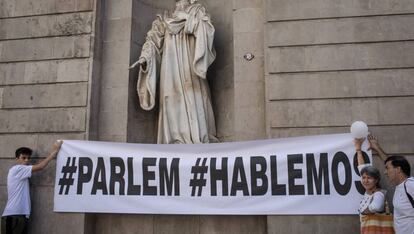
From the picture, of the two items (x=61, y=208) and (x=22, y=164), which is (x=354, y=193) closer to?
(x=61, y=208)

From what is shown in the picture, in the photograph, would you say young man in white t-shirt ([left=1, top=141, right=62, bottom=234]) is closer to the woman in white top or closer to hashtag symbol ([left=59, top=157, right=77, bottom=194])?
hashtag symbol ([left=59, top=157, right=77, bottom=194])

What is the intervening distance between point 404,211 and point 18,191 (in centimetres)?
667

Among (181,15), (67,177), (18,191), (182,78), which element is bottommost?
(18,191)

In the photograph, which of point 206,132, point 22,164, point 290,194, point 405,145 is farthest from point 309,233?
point 22,164

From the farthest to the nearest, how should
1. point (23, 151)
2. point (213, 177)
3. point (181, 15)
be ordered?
1. point (181, 15)
2. point (23, 151)
3. point (213, 177)

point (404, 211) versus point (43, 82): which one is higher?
point (43, 82)

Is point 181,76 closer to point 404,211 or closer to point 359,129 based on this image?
point 359,129

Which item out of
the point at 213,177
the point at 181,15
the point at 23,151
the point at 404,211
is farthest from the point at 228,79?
the point at 404,211

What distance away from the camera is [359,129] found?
287 inches

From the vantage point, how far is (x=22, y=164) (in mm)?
8844

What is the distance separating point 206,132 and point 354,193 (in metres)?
3.20

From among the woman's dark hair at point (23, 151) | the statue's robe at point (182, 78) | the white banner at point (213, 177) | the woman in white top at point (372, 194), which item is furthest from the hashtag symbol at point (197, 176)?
the woman's dark hair at point (23, 151)

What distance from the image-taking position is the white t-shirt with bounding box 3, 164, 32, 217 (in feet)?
27.8

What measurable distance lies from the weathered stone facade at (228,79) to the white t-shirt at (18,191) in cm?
32
